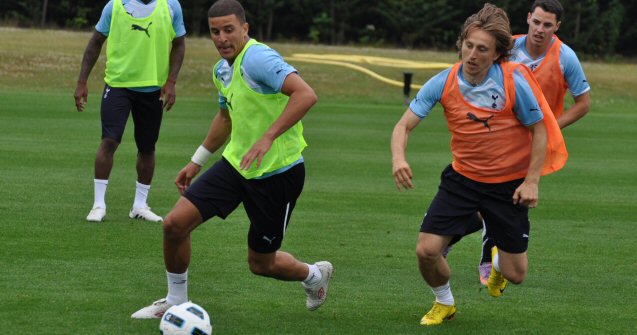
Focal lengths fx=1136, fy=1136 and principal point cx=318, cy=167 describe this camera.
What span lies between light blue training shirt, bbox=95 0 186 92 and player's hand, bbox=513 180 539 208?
16.8 ft

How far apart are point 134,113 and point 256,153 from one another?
484 centimetres

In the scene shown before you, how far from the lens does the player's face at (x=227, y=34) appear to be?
22.6 ft

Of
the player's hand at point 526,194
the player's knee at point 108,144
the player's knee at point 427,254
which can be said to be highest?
the player's hand at point 526,194

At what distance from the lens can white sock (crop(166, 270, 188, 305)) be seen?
706cm

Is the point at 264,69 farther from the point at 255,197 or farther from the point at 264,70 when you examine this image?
the point at 255,197

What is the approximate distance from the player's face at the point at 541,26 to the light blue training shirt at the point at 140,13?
3882 mm

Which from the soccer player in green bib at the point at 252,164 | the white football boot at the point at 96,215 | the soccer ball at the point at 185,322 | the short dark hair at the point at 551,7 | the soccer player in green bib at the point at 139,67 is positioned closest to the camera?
the soccer ball at the point at 185,322

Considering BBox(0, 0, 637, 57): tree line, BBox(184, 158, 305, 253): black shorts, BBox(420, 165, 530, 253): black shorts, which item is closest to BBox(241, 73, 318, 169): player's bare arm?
BBox(184, 158, 305, 253): black shorts

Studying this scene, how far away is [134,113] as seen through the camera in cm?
1119

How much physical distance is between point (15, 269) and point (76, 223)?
2.35 meters

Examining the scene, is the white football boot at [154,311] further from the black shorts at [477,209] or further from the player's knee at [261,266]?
the black shorts at [477,209]

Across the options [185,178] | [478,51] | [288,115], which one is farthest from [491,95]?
[185,178]

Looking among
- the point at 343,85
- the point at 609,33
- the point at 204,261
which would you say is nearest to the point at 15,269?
the point at 204,261

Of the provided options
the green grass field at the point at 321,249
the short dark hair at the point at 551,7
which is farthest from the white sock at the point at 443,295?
the short dark hair at the point at 551,7
